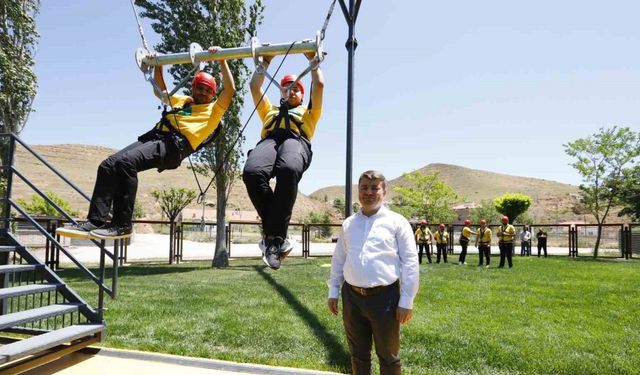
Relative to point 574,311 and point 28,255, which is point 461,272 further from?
point 28,255

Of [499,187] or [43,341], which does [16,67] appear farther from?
[499,187]

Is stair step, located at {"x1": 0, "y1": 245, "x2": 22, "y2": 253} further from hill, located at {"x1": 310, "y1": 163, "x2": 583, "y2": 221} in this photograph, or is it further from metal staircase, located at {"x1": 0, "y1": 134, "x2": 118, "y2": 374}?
hill, located at {"x1": 310, "y1": 163, "x2": 583, "y2": 221}

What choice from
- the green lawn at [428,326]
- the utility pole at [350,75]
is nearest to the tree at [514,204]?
the green lawn at [428,326]

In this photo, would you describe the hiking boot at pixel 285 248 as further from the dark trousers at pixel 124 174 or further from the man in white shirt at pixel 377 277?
the dark trousers at pixel 124 174

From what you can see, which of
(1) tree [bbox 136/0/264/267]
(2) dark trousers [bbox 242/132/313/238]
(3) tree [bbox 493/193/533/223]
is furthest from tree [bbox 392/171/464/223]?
(2) dark trousers [bbox 242/132/313/238]

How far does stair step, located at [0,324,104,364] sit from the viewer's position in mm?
3895

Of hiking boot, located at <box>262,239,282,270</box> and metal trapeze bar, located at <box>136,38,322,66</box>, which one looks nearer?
hiking boot, located at <box>262,239,282,270</box>

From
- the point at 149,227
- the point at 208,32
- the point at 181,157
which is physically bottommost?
the point at 149,227

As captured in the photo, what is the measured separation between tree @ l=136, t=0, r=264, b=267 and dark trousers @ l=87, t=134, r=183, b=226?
1183cm

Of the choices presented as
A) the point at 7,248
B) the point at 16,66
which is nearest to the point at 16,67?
the point at 16,66

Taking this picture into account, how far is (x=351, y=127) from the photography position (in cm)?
505

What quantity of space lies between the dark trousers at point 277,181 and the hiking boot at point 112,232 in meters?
1.35

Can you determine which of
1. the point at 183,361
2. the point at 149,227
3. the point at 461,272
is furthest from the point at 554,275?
the point at 149,227

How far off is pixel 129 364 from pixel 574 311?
7325 millimetres
